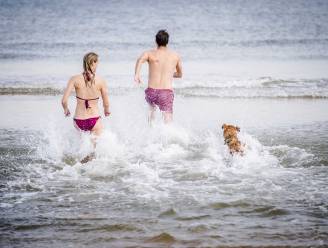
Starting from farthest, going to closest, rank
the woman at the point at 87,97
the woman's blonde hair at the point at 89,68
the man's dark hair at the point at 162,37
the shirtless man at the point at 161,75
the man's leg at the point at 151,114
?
the man's leg at the point at 151,114
the shirtless man at the point at 161,75
the man's dark hair at the point at 162,37
the woman at the point at 87,97
the woman's blonde hair at the point at 89,68

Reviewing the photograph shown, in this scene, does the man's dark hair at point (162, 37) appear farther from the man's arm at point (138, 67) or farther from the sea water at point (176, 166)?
the sea water at point (176, 166)

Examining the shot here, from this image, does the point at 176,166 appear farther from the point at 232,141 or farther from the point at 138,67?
the point at 138,67

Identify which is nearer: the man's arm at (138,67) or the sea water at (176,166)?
the sea water at (176,166)

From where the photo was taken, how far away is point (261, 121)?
1013cm

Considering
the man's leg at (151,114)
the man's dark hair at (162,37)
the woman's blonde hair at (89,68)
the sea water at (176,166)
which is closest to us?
the sea water at (176,166)

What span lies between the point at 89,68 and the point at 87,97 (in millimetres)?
429

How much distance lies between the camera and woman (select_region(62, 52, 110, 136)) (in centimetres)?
681

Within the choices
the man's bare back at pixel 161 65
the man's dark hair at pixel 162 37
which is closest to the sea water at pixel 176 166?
the man's bare back at pixel 161 65

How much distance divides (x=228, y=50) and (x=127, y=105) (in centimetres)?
1328

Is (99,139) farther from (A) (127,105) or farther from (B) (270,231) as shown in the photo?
(A) (127,105)

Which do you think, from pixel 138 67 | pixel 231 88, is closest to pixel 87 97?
pixel 138 67

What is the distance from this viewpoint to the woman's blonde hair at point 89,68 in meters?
6.63

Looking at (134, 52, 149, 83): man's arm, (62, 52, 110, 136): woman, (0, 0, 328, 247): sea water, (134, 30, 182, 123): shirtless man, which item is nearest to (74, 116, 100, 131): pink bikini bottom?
(62, 52, 110, 136): woman

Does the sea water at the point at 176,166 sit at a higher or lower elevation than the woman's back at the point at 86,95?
lower
